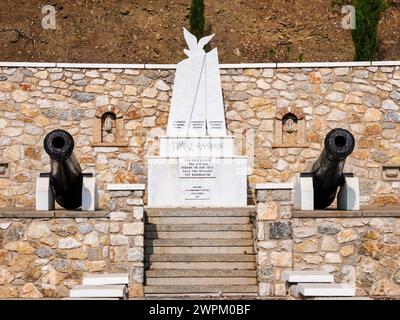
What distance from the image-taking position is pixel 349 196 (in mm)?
13484

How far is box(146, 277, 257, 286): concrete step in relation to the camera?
12.1 meters

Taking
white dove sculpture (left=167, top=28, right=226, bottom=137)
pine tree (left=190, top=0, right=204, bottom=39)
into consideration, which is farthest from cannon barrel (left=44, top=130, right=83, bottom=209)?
pine tree (left=190, top=0, right=204, bottom=39)

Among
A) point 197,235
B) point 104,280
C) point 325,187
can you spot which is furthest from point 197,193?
point 104,280

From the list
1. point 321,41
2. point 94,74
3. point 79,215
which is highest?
point 321,41

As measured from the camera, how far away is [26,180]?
17.4 metres

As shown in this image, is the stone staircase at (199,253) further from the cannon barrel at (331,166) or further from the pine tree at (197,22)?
the pine tree at (197,22)

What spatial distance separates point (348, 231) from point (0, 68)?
7831 mm

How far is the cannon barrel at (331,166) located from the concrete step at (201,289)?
6.59 feet

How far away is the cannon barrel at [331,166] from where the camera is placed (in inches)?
502

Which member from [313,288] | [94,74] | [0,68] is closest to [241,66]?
[94,74]

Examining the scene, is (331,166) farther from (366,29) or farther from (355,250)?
(366,29)

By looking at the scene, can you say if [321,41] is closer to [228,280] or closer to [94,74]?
[94,74]

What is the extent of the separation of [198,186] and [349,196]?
2.73 metres

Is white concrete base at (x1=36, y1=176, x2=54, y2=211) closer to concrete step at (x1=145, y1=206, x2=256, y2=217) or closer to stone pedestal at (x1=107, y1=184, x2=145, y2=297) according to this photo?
stone pedestal at (x1=107, y1=184, x2=145, y2=297)
